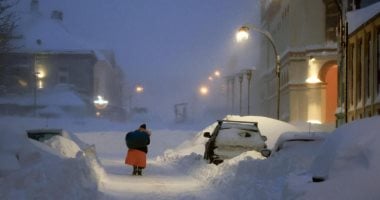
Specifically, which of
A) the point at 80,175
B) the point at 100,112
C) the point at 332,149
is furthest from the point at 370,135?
the point at 100,112

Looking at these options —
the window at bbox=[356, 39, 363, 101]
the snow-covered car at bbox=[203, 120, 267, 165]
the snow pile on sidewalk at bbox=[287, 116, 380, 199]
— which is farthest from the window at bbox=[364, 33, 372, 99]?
the snow pile on sidewalk at bbox=[287, 116, 380, 199]

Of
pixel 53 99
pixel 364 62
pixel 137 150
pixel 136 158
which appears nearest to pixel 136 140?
pixel 137 150

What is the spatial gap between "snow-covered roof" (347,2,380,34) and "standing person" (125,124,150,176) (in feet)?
41.8

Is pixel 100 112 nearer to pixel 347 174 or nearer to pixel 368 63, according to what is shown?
pixel 368 63

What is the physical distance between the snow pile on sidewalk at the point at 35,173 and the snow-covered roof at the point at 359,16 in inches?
726

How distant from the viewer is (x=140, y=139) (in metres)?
20.8

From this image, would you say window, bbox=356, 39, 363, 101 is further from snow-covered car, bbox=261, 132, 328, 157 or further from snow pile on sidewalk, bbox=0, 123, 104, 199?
snow pile on sidewalk, bbox=0, 123, 104, 199

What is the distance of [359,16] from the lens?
3078cm

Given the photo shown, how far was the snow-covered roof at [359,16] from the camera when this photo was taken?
2861 centimetres

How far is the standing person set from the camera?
20.5m

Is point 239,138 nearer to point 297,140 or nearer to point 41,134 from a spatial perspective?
point 297,140

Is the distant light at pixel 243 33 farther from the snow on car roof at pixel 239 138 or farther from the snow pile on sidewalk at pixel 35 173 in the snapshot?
the snow pile on sidewalk at pixel 35 173

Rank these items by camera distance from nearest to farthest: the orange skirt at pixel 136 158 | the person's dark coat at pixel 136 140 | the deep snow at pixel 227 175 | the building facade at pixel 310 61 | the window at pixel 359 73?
the deep snow at pixel 227 175 < the orange skirt at pixel 136 158 < the person's dark coat at pixel 136 140 < the window at pixel 359 73 < the building facade at pixel 310 61

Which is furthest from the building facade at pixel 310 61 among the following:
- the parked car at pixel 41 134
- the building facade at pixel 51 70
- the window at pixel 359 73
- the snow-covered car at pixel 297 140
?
the snow-covered car at pixel 297 140
